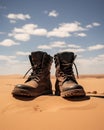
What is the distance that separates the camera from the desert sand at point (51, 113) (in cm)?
194

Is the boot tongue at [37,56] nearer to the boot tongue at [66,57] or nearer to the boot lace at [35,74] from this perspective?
the boot lace at [35,74]

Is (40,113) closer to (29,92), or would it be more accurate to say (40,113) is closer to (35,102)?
(35,102)

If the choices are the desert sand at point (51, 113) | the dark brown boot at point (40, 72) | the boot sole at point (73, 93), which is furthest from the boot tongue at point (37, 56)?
the boot sole at point (73, 93)

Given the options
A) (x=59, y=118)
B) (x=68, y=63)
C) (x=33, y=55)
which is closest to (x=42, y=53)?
(x=33, y=55)

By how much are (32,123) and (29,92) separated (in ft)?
2.43

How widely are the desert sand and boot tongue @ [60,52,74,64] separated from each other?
0.62m

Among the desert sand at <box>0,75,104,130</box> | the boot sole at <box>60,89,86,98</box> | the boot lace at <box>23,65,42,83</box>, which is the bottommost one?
the desert sand at <box>0,75,104,130</box>

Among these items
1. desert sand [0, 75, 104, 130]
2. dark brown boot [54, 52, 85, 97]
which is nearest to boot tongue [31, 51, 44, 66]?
dark brown boot [54, 52, 85, 97]

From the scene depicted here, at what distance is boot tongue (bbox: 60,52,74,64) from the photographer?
3.08m

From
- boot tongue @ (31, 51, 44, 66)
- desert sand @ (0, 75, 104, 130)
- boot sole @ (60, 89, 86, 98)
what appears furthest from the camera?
boot tongue @ (31, 51, 44, 66)

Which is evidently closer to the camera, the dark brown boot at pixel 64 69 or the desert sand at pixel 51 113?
the desert sand at pixel 51 113

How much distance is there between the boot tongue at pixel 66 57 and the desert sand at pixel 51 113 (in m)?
0.62

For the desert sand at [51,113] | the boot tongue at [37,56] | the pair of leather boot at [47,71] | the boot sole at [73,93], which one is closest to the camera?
the desert sand at [51,113]

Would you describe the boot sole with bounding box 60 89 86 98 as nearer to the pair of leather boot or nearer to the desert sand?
the desert sand
